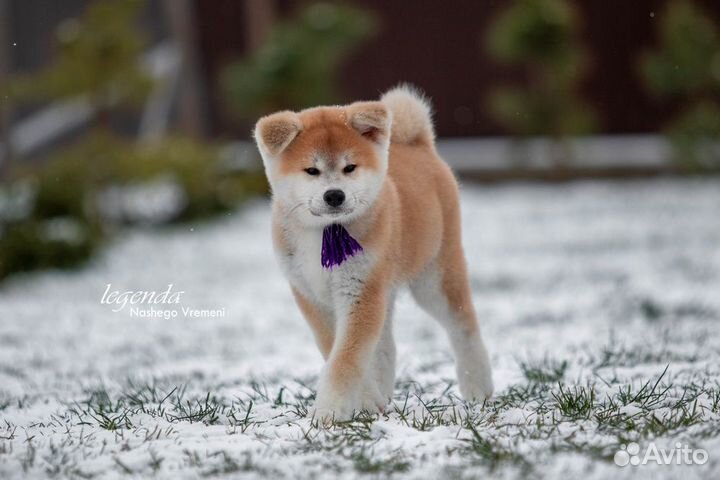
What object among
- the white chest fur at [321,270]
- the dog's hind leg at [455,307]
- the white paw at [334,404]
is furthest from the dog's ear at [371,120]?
the white paw at [334,404]

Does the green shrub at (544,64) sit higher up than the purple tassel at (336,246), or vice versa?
the green shrub at (544,64)

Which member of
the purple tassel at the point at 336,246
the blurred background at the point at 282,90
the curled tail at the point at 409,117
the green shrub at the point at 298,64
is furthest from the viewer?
the green shrub at the point at 298,64

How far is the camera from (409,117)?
14.2 feet

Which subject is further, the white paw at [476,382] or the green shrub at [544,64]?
the green shrub at [544,64]

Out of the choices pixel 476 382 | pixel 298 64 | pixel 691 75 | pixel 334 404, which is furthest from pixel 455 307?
pixel 691 75

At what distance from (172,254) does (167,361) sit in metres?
4.69

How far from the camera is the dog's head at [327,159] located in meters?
3.55

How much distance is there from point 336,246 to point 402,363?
1919 mm

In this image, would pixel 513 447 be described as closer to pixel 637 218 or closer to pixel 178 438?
pixel 178 438

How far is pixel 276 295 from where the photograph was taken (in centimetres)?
855

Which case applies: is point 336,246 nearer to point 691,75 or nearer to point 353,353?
point 353,353

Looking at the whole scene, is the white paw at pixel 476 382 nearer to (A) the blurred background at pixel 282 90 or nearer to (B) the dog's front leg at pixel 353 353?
(B) the dog's front leg at pixel 353 353

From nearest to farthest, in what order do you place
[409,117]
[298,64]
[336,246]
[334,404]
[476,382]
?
[334,404]
[336,246]
[476,382]
[409,117]
[298,64]

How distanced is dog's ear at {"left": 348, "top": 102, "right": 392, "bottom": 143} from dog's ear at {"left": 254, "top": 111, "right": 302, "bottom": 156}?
8.3 inches
